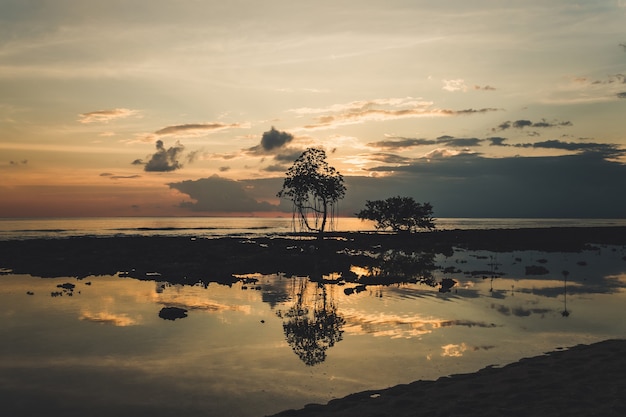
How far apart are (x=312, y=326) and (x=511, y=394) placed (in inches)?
529

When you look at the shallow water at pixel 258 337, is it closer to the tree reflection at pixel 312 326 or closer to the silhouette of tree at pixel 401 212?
the tree reflection at pixel 312 326

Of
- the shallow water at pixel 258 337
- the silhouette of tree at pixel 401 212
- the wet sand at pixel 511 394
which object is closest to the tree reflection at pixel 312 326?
the shallow water at pixel 258 337

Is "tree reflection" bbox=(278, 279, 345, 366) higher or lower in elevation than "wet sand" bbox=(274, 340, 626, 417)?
lower

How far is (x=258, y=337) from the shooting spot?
23.7m

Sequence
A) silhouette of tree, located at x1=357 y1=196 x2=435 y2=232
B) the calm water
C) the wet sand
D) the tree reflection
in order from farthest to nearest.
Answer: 1. silhouette of tree, located at x1=357 y1=196 x2=435 y2=232
2. the tree reflection
3. the calm water
4. the wet sand

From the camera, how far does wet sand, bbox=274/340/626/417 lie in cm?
1281

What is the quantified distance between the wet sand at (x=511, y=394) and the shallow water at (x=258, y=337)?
139cm

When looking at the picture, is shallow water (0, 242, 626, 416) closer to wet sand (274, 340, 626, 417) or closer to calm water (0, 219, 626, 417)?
calm water (0, 219, 626, 417)

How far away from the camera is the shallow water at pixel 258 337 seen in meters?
16.2

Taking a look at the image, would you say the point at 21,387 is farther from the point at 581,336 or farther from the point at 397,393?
the point at 581,336

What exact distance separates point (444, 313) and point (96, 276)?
35681 millimetres

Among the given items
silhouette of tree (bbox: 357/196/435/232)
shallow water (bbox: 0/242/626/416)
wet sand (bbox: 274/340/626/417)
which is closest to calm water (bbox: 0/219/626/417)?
shallow water (bbox: 0/242/626/416)

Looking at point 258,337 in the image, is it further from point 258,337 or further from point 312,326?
point 312,326

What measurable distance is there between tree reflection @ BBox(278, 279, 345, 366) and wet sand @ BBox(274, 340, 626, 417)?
17.3ft
